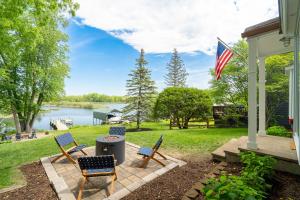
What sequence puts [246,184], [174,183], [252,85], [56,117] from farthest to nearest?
[56,117]
[252,85]
[174,183]
[246,184]

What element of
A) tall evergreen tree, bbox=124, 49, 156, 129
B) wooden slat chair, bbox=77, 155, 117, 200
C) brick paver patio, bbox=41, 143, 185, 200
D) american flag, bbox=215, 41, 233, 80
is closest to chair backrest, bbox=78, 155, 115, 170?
wooden slat chair, bbox=77, 155, 117, 200

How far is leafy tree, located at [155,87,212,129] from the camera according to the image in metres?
15.6

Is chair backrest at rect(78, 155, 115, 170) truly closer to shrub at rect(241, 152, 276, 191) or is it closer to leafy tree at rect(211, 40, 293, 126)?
shrub at rect(241, 152, 276, 191)

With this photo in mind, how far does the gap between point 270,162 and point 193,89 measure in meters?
12.7

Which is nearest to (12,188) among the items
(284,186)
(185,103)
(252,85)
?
(284,186)

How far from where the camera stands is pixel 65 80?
2220 cm

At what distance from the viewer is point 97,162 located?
3908 mm

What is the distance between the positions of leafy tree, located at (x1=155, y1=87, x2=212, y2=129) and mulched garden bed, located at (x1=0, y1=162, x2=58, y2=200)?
39.0 feet

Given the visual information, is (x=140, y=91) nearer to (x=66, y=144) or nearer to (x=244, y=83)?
(x=244, y=83)

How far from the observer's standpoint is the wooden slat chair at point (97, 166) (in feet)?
12.5

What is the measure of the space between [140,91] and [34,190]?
801 inches

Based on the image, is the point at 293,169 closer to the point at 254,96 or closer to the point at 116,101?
the point at 254,96

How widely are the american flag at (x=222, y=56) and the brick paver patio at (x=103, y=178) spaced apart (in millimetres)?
3036

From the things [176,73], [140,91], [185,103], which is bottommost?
[185,103]
